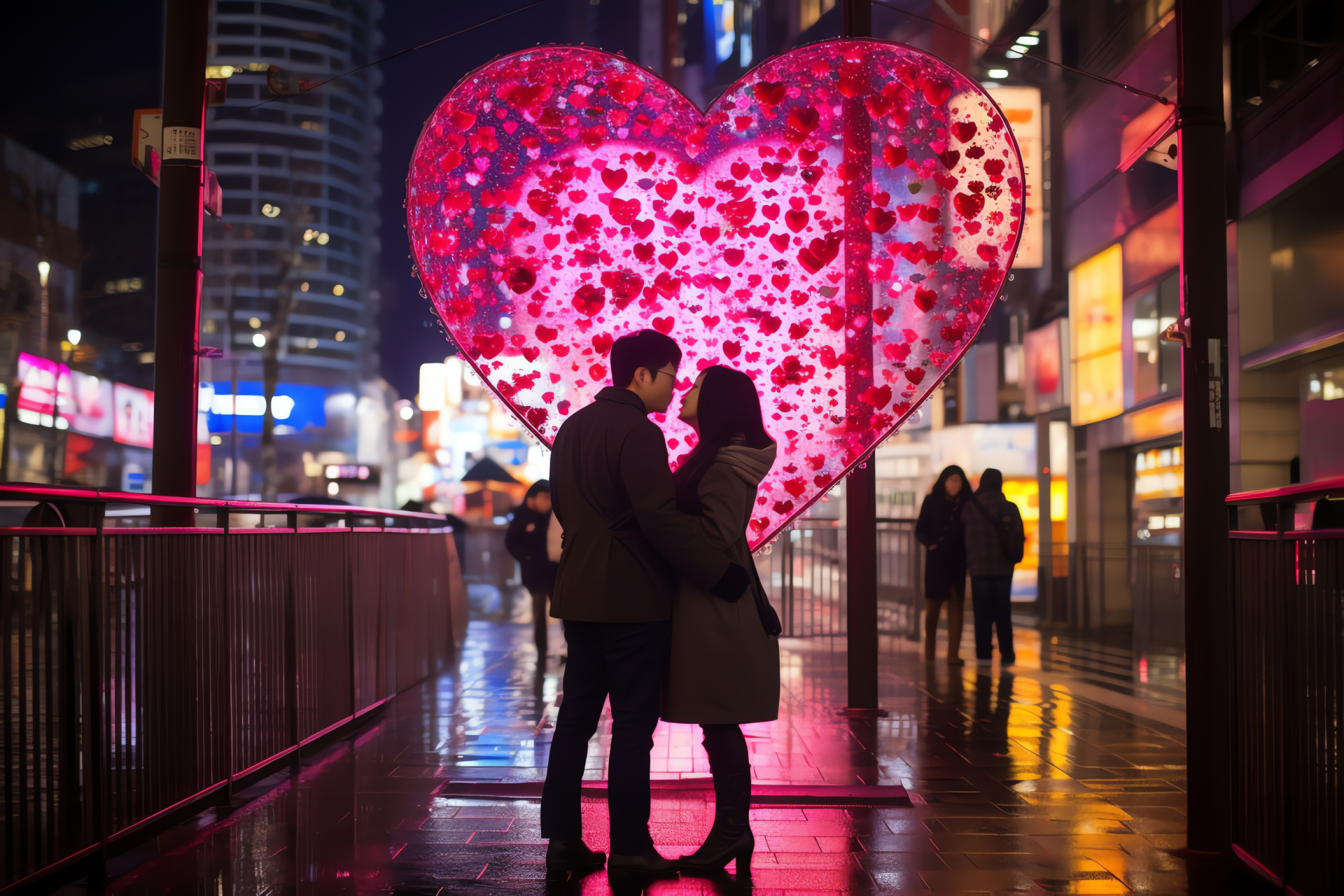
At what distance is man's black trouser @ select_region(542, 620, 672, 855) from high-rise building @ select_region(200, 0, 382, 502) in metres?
92.7

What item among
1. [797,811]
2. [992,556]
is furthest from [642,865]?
[992,556]

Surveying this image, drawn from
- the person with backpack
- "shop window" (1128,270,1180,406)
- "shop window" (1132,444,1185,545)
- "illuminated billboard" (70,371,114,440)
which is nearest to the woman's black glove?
the person with backpack

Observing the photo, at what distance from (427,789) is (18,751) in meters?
2.09

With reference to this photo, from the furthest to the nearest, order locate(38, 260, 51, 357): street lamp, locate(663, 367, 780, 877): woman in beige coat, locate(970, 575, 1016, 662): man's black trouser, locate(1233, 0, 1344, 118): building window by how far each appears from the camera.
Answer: locate(38, 260, 51, 357): street lamp → locate(970, 575, 1016, 662): man's black trouser → locate(1233, 0, 1344, 118): building window → locate(663, 367, 780, 877): woman in beige coat

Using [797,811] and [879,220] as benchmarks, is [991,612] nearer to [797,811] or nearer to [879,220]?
[797,811]

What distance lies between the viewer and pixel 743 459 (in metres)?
3.87

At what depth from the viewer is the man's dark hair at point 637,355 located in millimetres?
3998

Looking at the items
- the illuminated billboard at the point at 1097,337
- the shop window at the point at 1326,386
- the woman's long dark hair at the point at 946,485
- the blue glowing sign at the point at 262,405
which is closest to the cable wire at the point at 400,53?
the woman's long dark hair at the point at 946,485

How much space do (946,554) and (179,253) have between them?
7641mm

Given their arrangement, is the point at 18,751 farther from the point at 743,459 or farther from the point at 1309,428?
the point at 1309,428

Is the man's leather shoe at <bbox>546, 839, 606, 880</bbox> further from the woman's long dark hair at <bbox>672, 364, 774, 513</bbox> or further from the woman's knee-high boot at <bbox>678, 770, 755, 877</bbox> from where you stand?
the woman's long dark hair at <bbox>672, 364, 774, 513</bbox>

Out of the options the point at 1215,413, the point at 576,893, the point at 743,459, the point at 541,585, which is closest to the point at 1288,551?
the point at 1215,413

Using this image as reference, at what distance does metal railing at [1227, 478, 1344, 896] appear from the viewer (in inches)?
129

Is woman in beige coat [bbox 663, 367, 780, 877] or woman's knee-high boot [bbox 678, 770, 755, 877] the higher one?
woman in beige coat [bbox 663, 367, 780, 877]
